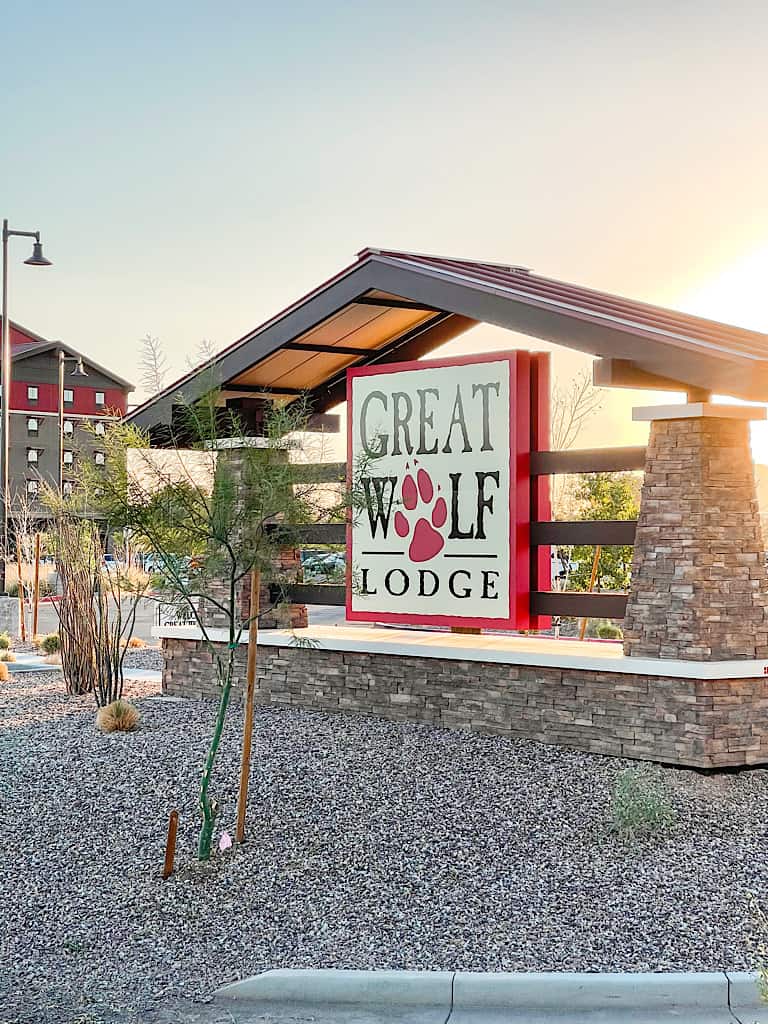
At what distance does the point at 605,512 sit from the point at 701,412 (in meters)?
11.2

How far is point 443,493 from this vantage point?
40.4 feet

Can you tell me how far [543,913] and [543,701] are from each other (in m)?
3.92

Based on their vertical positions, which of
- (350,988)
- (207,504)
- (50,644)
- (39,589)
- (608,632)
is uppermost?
(207,504)

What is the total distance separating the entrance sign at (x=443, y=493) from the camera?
11805 millimetres

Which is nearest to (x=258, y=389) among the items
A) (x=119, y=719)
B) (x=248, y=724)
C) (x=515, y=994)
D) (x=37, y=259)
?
(x=119, y=719)

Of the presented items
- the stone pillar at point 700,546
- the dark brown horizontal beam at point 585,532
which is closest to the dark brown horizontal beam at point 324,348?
the dark brown horizontal beam at point 585,532

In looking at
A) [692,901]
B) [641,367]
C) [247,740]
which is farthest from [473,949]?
[641,367]

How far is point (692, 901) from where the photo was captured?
24.4 feet

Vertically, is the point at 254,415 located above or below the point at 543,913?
above

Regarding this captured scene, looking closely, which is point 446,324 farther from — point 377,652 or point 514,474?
point 377,652

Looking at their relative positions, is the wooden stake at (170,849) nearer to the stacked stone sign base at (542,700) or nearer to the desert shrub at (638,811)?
the desert shrub at (638,811)

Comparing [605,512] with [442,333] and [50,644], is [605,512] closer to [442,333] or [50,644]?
[442,333]

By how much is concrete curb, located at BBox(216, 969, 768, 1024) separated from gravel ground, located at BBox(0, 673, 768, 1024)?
22 centimetres

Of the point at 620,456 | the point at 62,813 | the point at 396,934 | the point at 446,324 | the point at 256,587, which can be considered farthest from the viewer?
the point at 446,324
